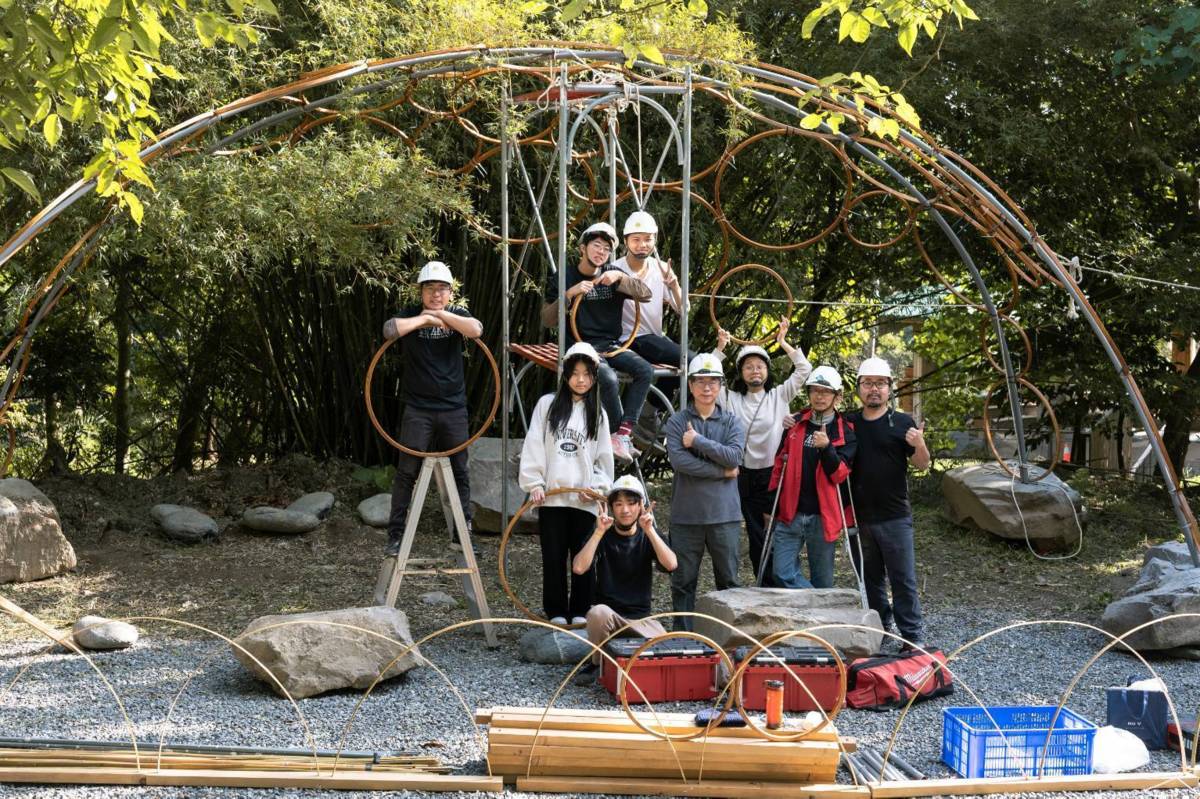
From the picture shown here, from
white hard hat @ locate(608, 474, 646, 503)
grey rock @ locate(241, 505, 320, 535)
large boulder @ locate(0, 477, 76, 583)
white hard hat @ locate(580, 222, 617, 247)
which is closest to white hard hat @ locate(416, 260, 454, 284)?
white hard hat @ locate(580, 222, 617, 247)

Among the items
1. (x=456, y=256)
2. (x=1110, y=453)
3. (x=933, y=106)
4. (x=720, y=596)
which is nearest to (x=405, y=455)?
(x=720, y=596)

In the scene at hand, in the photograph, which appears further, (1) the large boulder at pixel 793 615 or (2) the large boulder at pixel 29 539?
(2) the large boulder at pixel 29 539

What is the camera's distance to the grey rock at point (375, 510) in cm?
773

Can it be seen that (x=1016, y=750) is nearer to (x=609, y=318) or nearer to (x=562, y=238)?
(x=609, y=318)

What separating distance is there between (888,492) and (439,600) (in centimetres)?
224

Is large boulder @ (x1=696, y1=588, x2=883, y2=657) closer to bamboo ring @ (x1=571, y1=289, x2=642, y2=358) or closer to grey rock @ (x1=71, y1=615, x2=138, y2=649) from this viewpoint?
bamboo ring @ (x1=571, y1=289, x2=642, y2=358)

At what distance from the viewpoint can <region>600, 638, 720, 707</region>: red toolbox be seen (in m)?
4.46

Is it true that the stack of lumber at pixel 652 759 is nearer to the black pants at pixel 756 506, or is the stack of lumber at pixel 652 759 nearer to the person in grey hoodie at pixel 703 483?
the person in grey hoodie at pixel 703 483

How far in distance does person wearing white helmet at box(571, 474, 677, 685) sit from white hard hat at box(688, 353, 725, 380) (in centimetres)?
52

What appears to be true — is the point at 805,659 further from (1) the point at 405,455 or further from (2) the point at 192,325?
(2) the point at 192,325

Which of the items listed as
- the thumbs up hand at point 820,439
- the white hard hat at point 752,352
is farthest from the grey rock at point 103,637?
the thumbs up hand at point 820,439

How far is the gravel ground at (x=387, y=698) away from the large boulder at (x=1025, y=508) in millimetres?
1816

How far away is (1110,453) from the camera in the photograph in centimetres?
999

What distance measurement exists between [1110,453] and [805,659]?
6414mm
